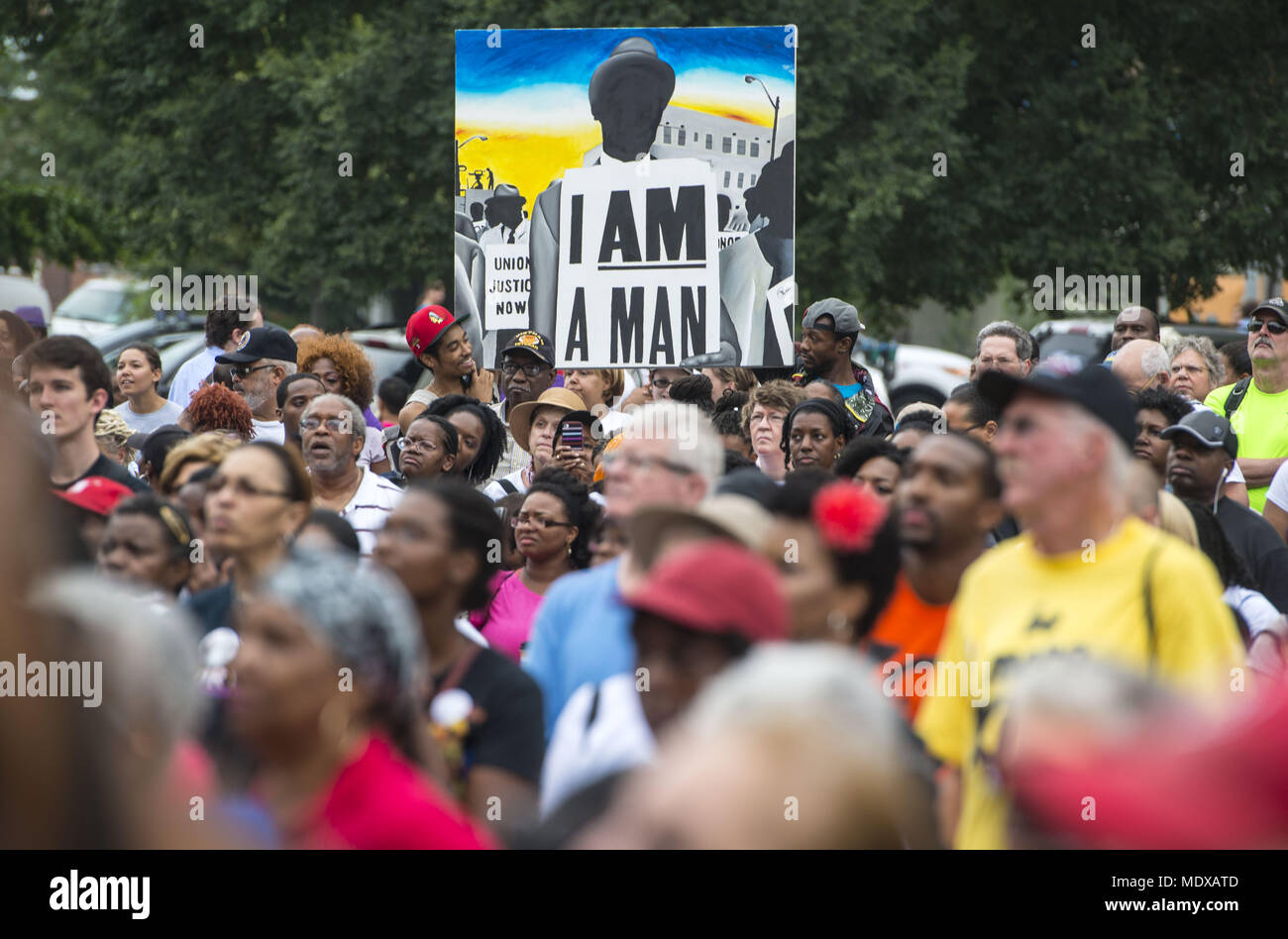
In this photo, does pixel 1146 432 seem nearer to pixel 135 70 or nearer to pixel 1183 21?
pixel 1183 21

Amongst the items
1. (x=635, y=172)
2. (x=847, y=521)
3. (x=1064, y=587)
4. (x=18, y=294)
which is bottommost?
(x=1064, y=587)

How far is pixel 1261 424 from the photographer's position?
28.0 ft

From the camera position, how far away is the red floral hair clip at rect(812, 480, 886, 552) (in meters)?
4.38

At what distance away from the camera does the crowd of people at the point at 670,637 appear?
213cm

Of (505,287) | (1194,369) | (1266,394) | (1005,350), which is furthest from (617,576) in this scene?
(1194,369)

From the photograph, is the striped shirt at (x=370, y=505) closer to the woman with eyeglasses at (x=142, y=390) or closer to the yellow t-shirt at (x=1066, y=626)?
the woman with eyeglasses at (x=142, y=390)

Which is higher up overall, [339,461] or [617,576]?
[339,461]

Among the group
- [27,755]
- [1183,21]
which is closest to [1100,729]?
[27,755]

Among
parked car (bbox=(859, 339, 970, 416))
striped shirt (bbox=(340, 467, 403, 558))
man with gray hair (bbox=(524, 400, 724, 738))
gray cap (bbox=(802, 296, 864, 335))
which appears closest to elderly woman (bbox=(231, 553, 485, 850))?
man with gray hair (bbox=(524, 400, 724, 738))

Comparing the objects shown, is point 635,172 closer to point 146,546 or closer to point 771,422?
point 771,422

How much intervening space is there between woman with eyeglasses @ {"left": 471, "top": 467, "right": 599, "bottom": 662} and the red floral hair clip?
71.3 inches

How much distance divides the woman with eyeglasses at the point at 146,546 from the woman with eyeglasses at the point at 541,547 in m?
1.12

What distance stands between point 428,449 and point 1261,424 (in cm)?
405
